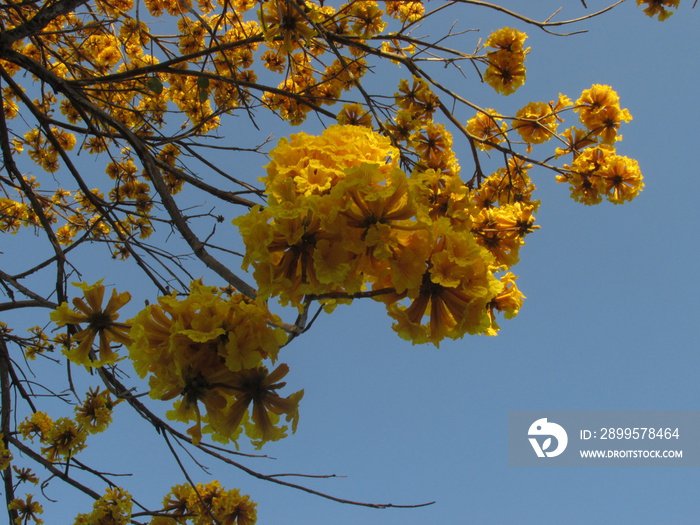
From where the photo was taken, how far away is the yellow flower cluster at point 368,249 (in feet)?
4.42

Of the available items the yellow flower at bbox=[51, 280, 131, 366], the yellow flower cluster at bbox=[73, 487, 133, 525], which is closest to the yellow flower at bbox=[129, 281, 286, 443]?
the yellow flower at bbox=[51, 280, 131, 366]

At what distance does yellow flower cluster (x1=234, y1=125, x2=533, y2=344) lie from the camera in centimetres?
135

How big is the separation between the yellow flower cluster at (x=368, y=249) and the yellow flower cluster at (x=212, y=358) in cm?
15

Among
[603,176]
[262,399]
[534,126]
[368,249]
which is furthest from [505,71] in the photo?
[262,399]

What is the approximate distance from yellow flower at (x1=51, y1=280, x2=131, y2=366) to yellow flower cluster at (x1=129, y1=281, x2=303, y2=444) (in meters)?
0.32

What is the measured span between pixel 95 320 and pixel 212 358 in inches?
25.6

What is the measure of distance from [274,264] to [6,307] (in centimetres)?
191

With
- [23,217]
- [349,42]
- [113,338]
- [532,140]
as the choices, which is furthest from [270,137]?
[23,217]

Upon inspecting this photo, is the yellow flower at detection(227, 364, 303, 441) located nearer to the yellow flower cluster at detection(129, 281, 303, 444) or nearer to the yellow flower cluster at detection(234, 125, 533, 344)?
the yellow flower cluster at detection(129, 281, 303, 444)

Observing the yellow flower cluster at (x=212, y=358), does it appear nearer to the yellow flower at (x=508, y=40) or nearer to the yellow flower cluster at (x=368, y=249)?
the yellow flower cluster at (x=368, y=249)

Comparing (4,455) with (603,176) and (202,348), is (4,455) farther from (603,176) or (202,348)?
(603,176)

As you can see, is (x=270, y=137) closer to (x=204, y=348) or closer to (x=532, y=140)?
(x=532, y=140)

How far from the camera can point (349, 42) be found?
3.46 meters

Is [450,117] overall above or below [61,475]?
above
